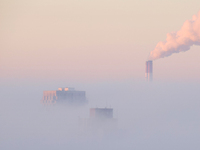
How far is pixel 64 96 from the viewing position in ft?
505

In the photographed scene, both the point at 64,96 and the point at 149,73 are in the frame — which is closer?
the point at 149,73

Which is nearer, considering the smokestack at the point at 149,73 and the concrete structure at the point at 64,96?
the smokestack at the point at 149,73

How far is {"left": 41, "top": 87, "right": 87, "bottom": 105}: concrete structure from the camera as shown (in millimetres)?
153625

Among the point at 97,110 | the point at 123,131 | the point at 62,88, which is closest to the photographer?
the point at 97,110

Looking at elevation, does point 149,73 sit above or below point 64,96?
above

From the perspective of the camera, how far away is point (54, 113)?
162m

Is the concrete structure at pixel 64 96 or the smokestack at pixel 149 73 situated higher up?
the smokestack at pixel 149 73

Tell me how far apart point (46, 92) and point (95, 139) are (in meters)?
26.6

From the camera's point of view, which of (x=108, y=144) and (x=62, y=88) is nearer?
(x=108, y=144)

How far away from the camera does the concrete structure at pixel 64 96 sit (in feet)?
504

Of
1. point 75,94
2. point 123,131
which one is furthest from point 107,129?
point 75,94

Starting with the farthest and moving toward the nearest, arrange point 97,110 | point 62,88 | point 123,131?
point 62,88, point 123,131, point 97,110

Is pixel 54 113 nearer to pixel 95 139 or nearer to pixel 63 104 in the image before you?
pixel 63 104

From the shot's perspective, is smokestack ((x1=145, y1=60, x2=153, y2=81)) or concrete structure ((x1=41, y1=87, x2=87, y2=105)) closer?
smokestack ((x1=145, y1=60, x2=153, y2=81))
